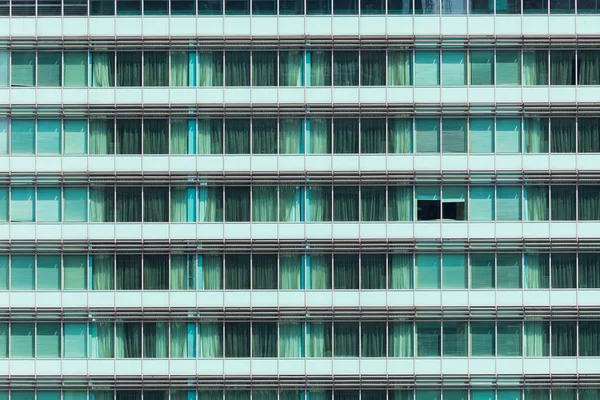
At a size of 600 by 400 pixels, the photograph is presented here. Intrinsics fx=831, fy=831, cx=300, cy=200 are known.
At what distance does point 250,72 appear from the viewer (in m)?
38.5

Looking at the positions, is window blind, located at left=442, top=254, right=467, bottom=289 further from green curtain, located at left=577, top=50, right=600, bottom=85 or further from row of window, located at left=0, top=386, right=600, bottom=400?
green curtain, located at left=577, top=50, right=600, bottom=85

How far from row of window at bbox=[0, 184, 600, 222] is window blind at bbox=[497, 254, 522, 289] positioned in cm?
180

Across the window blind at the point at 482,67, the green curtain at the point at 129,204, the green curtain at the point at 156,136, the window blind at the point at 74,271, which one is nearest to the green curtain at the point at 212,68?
the green curtain at the point at 156,136

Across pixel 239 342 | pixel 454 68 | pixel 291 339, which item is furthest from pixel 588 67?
pixel 239 342

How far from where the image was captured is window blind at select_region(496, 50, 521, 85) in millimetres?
38719

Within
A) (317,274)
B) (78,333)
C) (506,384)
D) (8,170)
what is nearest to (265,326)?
(317,274)

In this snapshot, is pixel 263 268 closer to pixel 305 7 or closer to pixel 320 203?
pixel 320 203

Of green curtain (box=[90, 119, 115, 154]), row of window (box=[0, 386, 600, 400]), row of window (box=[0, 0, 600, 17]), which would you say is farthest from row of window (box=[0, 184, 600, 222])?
row of window (box=[0, 0, 600, 17])

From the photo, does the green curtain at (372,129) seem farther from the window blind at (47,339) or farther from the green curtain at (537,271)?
the window blind at (47,339)

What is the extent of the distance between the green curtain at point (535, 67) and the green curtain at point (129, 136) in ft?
59.6

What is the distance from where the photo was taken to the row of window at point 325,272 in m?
38.2

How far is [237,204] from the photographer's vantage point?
126 ft

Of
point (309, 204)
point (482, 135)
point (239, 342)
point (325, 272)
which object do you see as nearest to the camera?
point (239, 342)

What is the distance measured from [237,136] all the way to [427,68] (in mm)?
9398
